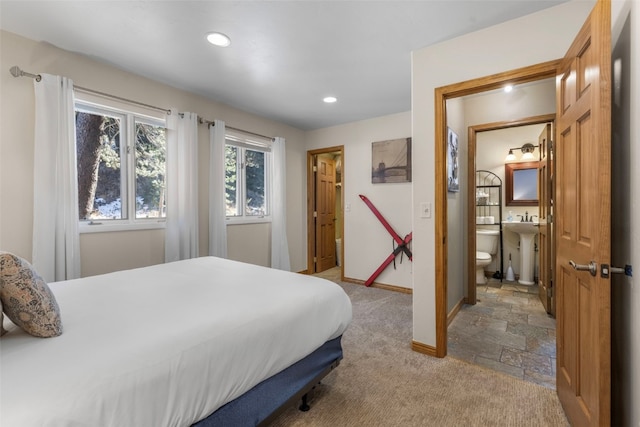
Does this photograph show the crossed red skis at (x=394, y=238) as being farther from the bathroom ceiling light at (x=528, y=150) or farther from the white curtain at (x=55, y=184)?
the white curtain at (x=55, y=184)

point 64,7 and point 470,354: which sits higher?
point 64,7

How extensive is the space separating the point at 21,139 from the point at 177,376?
2.41m

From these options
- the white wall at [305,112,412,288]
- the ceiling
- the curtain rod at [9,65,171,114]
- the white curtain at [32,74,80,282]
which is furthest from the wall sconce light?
the white curtain at [32,74,80,282]

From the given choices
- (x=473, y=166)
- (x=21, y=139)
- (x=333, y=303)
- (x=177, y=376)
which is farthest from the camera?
(x=473, y=166)

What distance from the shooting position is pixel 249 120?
387cm

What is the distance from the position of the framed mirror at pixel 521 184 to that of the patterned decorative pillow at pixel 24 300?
5.17 meters

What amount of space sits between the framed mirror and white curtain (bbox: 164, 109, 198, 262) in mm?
4449

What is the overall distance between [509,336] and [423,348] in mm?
907

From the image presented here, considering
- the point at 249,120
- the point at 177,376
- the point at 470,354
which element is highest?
the point at 249,120

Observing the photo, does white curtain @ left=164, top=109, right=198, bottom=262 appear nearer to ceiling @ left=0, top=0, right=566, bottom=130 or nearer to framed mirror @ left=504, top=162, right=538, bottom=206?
ceiling @ left=0, top=0, right=566, bottom=130

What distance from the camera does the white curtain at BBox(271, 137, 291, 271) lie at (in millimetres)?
4141

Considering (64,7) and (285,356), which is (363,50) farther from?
(285,356)

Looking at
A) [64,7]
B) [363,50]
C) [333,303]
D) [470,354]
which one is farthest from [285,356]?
[64,7]

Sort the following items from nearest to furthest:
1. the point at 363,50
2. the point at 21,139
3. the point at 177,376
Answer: the point at 177,376 → the point at 21,139 → the point at 363,50
